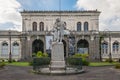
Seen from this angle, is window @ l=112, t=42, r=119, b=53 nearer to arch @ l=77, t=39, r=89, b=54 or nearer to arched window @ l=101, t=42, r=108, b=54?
arched window @ l=101, t=42, r=108, b=54

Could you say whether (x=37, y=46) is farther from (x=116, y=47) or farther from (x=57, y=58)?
(x=57, y=58)

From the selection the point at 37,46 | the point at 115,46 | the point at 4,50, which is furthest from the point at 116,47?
the point at 4,50

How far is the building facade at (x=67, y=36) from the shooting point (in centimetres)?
6688

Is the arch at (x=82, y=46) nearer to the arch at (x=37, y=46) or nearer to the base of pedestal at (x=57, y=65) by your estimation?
the arch at (x=37, y=46)

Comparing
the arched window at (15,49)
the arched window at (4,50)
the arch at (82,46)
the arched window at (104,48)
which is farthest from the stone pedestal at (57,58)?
the arched window at (4,50)

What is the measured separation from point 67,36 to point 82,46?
489 cm

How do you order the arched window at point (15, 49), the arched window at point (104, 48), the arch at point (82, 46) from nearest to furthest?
the arch at point (82, 46), the arched window at point (104, 48), the arched window at point (15, 49)

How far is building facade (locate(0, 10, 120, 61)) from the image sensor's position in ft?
219

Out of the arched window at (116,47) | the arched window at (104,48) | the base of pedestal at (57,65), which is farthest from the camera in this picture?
the arched window at (116,47)

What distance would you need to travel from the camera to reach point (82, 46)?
69.4 m

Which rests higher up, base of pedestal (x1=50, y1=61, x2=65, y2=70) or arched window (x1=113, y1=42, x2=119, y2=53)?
arched window (x1=113, y1=42, x2=119, y2=53)

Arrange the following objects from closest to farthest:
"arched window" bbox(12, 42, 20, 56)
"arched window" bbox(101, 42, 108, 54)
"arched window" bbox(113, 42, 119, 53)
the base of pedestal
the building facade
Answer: the base of pedestal → the building facade → "arched window" bbox(101, 42, 108, 54) → "arched window" bbox(113, 42, 119, 53) → "arched window" bbox(12, 42, 20, 56)

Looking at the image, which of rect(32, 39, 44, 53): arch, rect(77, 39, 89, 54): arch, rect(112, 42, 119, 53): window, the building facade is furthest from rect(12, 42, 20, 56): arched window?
rect(112, 42, 119, 53): window

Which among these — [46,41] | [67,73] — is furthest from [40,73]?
[46,41]
